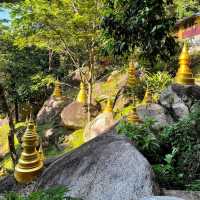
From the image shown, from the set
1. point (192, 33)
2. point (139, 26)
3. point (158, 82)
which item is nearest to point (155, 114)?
point (139, 26)

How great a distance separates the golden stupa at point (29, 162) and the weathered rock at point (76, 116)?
801 centimetres

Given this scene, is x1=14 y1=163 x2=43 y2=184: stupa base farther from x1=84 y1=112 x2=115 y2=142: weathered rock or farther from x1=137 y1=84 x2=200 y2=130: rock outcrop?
x1=84 y1=112 x2=115 y2=142: weathered rock

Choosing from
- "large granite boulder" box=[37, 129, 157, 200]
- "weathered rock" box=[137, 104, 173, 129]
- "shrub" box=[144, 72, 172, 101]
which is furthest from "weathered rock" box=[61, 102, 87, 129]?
"large granite boulder" box=[37, 129, 157, 200]

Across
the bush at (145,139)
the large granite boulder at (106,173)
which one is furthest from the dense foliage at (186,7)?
the large granite boulder at (106,173)

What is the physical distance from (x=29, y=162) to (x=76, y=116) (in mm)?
8287

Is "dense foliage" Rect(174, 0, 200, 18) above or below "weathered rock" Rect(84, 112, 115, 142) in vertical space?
above

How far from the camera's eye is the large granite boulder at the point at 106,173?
2564mm

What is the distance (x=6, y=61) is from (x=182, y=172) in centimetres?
1236

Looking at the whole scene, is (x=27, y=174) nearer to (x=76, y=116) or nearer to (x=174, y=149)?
(x=174, y=149)

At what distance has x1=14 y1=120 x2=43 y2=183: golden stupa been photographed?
410cm

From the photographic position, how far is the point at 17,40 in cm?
942

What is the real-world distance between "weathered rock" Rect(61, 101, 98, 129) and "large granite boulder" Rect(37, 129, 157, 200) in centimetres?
854

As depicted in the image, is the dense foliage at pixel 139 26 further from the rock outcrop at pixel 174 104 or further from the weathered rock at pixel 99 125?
the weathered rock at pixel 99 125

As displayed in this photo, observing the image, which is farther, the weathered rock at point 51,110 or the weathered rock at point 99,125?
the weathered rock at point 51,110
